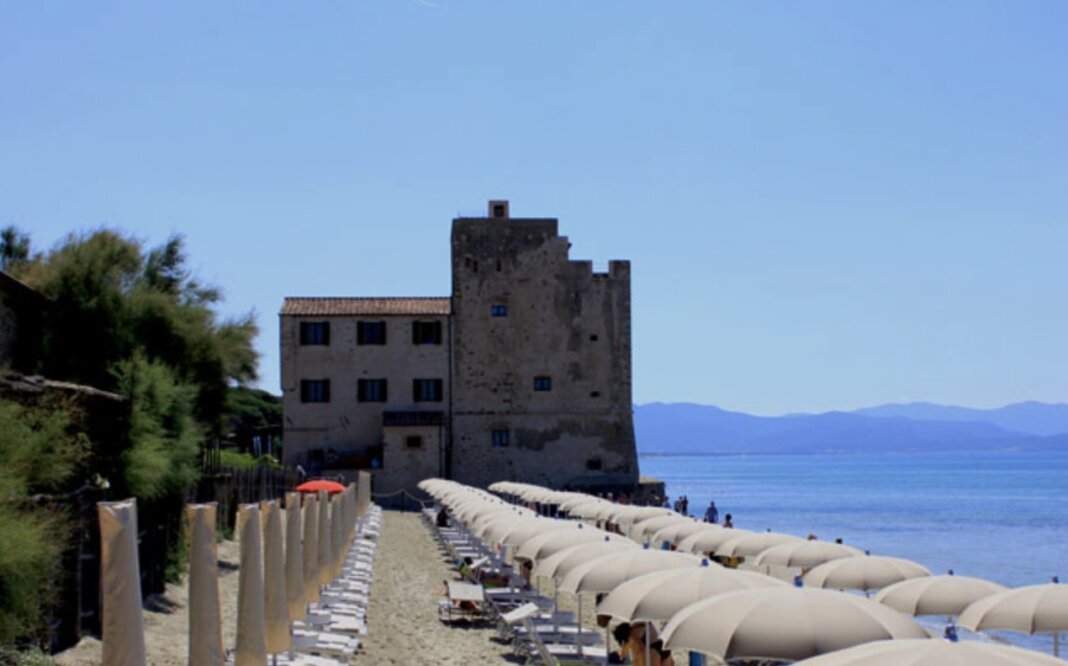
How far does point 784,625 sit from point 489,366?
4442 centimetres

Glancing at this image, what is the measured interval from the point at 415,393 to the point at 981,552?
21.3 meters

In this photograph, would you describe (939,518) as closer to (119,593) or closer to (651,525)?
(651,525)

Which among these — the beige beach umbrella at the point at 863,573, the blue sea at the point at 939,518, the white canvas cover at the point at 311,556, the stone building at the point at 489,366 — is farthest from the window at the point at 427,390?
the beige beach umbrella at the point at 863,573

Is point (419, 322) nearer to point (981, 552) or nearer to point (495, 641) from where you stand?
point (981, 552)

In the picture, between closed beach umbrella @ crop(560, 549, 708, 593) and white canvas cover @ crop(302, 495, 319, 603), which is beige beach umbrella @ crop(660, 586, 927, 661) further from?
white canvas cover @ crop(302, 495, 319, 603)

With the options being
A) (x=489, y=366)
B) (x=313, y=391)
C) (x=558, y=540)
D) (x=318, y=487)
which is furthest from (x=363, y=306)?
(x=558, y=540)

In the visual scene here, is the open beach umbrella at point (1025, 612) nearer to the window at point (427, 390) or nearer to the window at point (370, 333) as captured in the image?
the window at point (427, 390)

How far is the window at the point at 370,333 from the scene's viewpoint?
52.8 meters

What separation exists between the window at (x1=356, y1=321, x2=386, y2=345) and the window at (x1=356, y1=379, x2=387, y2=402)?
147cm

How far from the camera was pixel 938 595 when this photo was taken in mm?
14656

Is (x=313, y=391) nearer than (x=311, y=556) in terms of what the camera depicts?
No

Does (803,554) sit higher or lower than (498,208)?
lower

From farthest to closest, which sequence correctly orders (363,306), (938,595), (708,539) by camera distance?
1. (363,306)
2. (708,539)
3. (938,595)

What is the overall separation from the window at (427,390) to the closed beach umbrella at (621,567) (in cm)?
3876
